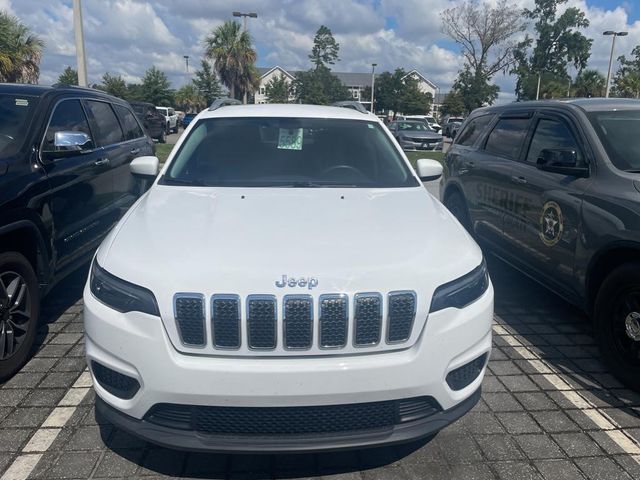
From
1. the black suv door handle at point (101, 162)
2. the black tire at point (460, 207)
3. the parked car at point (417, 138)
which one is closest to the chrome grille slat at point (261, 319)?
the black suv door handle at point (101, 162)

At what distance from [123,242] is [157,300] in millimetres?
544

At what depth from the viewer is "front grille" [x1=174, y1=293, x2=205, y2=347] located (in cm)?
222

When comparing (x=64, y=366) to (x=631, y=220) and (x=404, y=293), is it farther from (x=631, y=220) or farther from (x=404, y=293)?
(x=631, y=220)

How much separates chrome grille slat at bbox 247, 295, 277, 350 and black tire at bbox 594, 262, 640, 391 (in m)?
2.38

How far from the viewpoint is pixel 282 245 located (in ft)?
8.29

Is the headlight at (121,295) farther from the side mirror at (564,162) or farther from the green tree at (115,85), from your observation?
the green tree at (115,85)

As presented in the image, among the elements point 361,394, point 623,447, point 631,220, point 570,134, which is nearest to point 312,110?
point 570,134

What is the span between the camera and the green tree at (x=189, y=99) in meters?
63.7

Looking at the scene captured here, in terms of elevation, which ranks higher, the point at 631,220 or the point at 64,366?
the point at 631,220

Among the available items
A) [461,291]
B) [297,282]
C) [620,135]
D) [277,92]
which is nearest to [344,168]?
[461,291]

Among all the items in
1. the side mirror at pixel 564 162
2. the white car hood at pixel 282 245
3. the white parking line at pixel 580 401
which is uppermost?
the side mirror at pixel 564 162

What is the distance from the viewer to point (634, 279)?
10.8 ft

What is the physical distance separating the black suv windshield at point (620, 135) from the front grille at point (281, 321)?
2.61 metres

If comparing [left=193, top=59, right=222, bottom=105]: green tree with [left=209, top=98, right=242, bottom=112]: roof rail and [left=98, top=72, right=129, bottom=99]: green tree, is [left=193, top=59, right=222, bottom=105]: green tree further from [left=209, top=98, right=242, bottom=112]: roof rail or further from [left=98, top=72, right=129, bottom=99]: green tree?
[left=209, top=98, right=242, bottom=112]: roof rail
